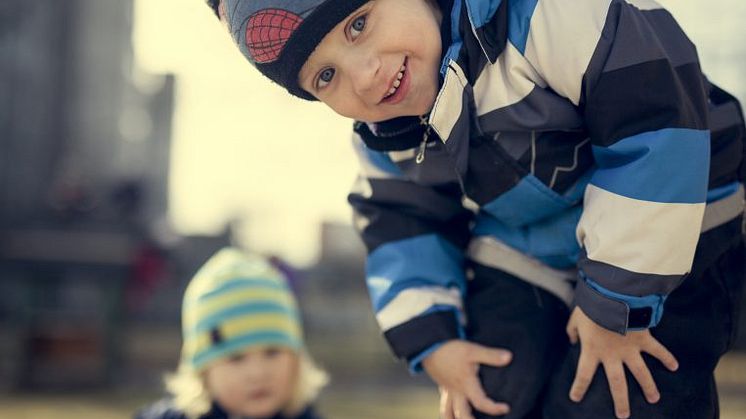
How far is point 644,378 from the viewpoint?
1.44 metres

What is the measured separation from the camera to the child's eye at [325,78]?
1523 millimetres

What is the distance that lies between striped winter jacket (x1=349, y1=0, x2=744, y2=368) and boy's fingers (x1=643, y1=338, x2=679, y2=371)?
75 mm

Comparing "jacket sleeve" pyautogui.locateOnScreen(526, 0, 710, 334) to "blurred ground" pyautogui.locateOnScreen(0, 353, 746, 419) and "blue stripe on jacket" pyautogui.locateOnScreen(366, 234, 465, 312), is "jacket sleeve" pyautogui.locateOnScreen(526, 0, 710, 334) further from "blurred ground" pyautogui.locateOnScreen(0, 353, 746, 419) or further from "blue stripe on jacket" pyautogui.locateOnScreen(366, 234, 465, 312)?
"blurred ground" pyautogui.locateOnScreen(0, 353, 746, 419)

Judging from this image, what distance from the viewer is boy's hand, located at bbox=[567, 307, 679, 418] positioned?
1.44 m

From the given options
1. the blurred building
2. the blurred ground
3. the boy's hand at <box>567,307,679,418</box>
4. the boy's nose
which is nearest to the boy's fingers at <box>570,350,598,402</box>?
the boy's hand at <box>567,307,679,418</box>

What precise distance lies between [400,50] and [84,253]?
766 cm

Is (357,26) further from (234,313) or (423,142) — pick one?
(234,313)

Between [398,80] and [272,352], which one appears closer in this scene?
[398,80]

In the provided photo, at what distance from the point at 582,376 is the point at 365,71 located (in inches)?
21.2

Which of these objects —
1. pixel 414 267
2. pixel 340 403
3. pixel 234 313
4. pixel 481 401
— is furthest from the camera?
pixel 340 403

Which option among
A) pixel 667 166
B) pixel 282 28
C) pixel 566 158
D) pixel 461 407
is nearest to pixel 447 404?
pixel 461 407

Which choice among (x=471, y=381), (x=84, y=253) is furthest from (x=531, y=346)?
(x=84, y=253)

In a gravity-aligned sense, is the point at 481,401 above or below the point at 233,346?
above

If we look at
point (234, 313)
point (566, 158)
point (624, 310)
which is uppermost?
point (566, 158)
